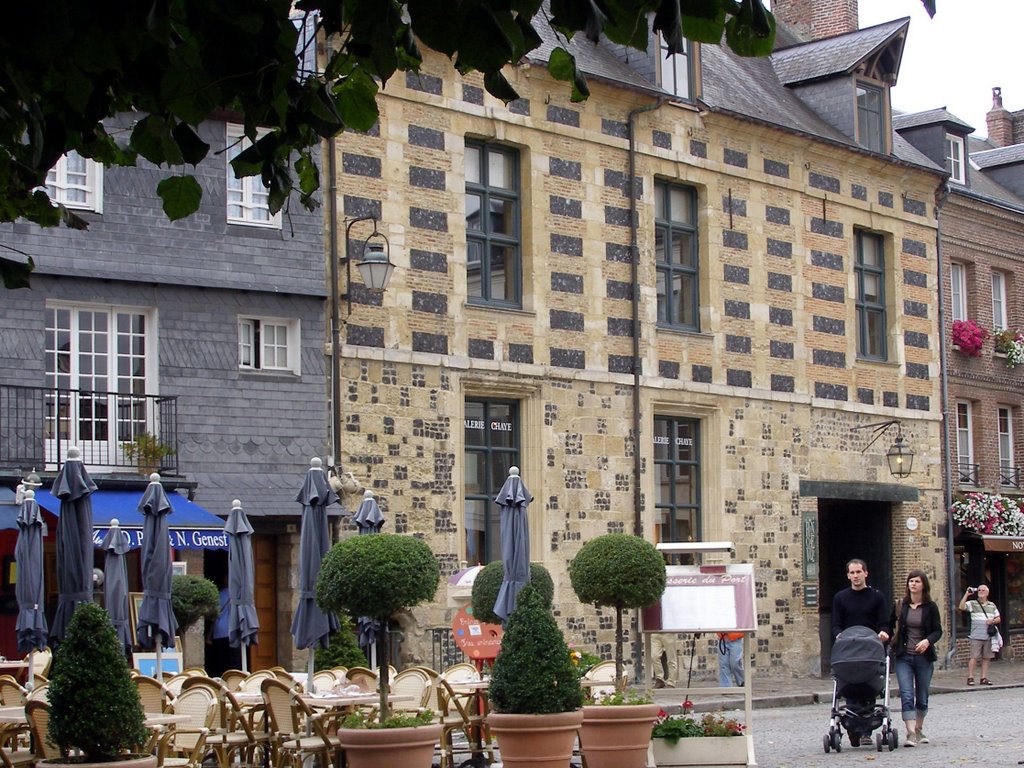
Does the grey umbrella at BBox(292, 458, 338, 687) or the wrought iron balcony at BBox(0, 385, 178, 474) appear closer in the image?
the grey umbrella at BBox(292, 458, 338, 687)

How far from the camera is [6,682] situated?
13.4m

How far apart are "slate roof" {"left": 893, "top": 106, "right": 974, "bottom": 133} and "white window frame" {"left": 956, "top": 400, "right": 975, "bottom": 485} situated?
5.07 metres

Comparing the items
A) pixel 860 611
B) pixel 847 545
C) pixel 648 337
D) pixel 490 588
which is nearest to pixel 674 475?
pixel 648 337

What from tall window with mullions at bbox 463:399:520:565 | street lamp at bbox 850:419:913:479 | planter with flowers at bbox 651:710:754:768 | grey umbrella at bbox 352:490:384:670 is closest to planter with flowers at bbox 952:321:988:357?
street lamp at bbox 850:419:913:479

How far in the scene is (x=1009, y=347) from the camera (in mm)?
31578

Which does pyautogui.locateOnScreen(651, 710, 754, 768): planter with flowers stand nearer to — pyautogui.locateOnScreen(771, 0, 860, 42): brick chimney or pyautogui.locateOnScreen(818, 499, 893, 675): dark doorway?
pyautogui.locateOnScreen(818, 499, 893, 675): dark doorway

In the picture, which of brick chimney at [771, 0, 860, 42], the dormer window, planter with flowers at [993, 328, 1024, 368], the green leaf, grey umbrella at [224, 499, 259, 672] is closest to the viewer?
the green leaf

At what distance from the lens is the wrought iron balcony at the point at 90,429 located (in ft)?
60.6

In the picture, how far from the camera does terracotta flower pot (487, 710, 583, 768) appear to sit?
11242 mm

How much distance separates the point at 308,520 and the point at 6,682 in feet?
9.41

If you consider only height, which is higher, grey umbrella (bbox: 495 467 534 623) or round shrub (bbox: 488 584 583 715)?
grey umbrella (bbox: 495 467 534 623)

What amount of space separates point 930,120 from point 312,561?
20.0m

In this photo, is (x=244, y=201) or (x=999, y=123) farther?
(x=999, y=123)

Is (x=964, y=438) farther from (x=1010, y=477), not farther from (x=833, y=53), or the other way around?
(x=833, y=53)
